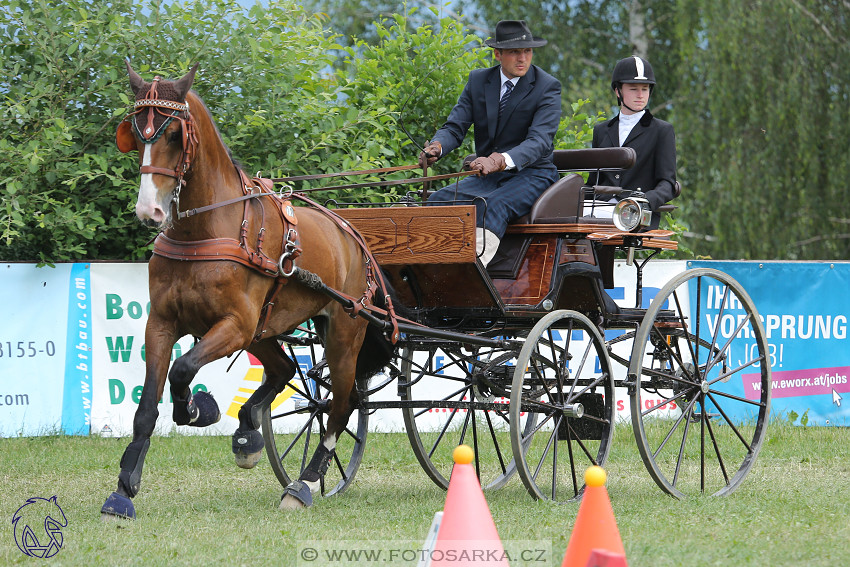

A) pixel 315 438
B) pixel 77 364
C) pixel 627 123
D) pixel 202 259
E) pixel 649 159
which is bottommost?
pixel 315 438

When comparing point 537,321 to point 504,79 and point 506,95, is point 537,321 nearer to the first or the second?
point 506,95

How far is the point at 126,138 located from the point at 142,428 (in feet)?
4.47

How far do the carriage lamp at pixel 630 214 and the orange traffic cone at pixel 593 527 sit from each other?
241cm

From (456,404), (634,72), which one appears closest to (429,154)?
(456,404)

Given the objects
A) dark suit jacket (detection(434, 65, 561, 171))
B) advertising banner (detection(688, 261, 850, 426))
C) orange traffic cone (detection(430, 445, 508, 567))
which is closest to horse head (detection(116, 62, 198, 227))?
orange traffic cone (detection(430, 445, 508, 567))

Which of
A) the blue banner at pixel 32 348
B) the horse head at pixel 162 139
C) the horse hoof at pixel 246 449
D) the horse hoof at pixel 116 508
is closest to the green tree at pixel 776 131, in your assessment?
the blue banner at pixel 32 348

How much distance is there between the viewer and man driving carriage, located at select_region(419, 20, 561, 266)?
240 inches

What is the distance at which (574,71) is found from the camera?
21.0 metres

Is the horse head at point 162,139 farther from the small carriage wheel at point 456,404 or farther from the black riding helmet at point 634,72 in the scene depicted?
the black riding helmet at point 634,72

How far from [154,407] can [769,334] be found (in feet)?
19.9

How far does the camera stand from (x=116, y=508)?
5.14 metres

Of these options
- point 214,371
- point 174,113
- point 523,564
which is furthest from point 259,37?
point 523,564

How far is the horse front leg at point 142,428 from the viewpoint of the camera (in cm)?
514

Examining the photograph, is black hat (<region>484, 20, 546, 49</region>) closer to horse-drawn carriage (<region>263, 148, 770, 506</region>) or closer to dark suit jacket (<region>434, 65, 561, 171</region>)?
dark suit jacket (<region>434, 65, 561, 171</region>)
